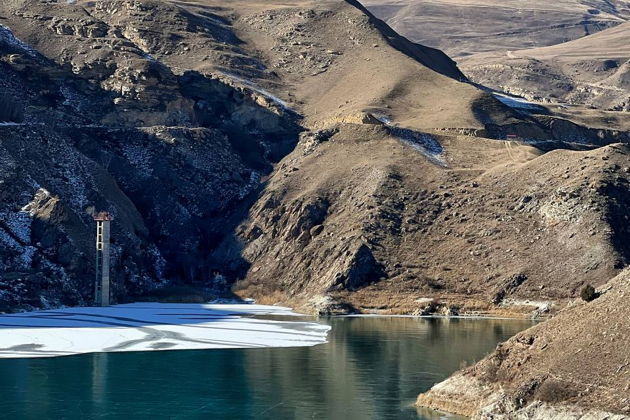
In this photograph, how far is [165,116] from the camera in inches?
5276

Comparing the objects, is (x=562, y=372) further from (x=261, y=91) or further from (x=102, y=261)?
(x=261, y=91)

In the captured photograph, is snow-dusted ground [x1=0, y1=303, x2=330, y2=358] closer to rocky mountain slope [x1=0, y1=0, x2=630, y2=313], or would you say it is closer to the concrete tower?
the concrete tower

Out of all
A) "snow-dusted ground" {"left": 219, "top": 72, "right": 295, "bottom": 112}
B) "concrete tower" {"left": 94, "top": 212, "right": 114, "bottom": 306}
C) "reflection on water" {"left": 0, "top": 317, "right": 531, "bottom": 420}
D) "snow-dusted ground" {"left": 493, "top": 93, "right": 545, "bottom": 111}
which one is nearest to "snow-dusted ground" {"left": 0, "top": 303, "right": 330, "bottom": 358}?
"concrete tower" {"left": 94, "top": 212, "right": 114, "bottom": 306}

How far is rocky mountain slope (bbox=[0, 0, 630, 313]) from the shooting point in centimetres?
10344

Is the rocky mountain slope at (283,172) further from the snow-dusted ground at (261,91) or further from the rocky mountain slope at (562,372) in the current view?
the rocky mountain slope at (562,372)

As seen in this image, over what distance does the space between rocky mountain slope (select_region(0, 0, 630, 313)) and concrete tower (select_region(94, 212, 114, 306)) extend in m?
1.23

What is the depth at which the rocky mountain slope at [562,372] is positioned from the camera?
48312mm

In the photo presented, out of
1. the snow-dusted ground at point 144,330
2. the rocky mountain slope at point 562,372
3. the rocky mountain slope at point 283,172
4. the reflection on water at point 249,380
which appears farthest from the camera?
the rocky mountain slope at point 283,172

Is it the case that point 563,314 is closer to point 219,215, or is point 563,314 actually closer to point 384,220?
point 384,220

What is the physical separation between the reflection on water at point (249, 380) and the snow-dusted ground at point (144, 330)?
2.43m

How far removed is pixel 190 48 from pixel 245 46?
877 cm

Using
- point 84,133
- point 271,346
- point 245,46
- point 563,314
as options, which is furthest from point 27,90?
point 563,314

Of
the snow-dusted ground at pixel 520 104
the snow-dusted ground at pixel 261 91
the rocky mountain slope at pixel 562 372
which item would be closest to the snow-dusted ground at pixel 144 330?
the rocky mountain slope at pixel 562 372

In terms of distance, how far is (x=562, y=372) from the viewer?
49938 millimetres
